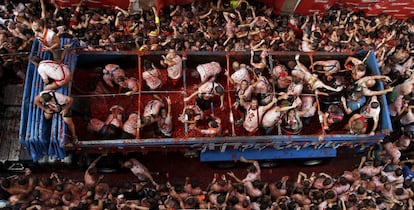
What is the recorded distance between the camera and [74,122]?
988cm

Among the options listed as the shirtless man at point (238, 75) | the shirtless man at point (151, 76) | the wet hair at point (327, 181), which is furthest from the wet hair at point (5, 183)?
the wet hair at point (327, 181)

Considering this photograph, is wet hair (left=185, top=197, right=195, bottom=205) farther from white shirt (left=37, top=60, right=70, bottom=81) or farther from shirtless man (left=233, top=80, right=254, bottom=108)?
white shirt (left=37, top=60, right=70, bottom=81)

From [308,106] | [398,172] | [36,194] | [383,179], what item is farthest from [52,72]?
[398,172]

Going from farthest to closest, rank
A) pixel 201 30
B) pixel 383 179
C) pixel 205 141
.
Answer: pixel 201 30
pixel 383 179
pixel 205 141

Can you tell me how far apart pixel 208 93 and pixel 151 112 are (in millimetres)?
1205

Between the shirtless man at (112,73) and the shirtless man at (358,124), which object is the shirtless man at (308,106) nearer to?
the shirtless man at (358,124)

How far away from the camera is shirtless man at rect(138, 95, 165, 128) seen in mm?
9609

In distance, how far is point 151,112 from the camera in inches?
382

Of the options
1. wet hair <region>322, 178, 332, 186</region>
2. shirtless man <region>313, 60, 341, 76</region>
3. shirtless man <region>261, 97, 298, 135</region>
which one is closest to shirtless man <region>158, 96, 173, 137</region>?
shirtless man <region>261, 97, 298, 135</region>

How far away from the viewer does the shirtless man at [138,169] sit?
10.1 meters

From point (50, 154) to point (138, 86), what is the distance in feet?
7.26

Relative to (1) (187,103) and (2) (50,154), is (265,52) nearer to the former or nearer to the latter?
(1) (187,103)

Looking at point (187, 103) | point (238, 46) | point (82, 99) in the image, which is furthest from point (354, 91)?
point (82, 99)

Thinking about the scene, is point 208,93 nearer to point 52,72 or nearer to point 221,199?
point 221,199
